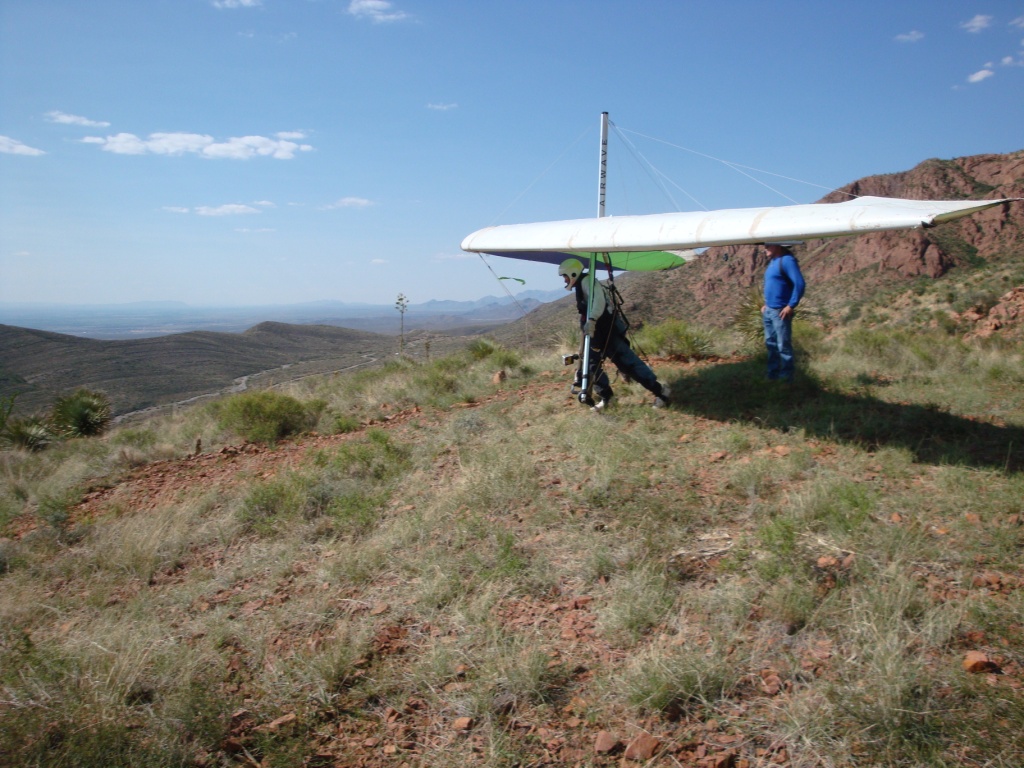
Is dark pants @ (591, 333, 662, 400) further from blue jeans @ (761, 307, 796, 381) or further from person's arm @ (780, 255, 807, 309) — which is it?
person's arm @ (780, 255, 807, 309)

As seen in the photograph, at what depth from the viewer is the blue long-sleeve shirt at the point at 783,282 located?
6738mm

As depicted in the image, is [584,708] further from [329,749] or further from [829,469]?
[829,469]

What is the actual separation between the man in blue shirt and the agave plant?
12802mm

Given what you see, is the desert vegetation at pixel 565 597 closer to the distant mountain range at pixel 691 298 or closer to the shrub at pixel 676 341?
the shrub at pixel 676 341

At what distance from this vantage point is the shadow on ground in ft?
16.8

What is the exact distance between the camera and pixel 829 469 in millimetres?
5035

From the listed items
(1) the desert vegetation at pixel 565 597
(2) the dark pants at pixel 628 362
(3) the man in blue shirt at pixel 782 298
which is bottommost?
(1) the desert vegetation at pixel 565 597

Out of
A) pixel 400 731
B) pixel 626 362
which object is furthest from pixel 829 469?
pixel 400 731

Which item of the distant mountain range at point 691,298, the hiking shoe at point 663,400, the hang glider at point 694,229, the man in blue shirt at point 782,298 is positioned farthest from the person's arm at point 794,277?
the distant mountain range at point 691,298

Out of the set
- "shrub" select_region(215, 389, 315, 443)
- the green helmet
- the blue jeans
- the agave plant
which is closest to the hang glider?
the green helmet

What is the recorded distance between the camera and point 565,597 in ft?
12.4

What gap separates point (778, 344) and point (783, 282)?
756mm

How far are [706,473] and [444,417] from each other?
4.46 metres

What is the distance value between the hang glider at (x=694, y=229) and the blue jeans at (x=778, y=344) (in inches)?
55.3
